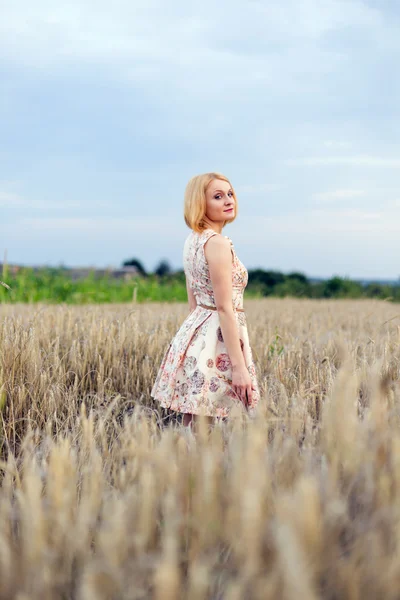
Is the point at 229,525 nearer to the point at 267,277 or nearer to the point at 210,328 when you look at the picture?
the point at 210,328

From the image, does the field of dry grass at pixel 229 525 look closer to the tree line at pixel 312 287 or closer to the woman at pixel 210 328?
the woman at pixel 210 328

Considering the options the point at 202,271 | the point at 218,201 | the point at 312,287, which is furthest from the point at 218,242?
the point at 312,287

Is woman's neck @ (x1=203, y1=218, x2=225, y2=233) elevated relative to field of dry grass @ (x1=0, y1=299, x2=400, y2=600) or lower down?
elevated

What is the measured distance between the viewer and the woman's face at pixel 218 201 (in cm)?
293

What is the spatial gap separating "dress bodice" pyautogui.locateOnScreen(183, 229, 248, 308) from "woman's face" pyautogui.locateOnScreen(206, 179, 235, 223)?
118 mm

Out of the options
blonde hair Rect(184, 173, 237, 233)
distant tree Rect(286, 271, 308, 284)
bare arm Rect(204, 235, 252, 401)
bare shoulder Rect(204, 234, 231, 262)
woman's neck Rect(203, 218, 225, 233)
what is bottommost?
bare arm Rect(204, 235, 252, 401)

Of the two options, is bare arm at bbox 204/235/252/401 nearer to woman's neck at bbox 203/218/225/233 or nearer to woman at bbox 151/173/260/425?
woman at bbox 151/173/260/425

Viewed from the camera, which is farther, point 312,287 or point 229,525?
point 312,287

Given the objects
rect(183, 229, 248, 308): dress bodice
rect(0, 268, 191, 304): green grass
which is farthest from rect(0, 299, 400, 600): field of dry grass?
rect(0, 268, 191, 304): green grass

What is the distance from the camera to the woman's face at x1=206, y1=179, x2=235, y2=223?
293 cm

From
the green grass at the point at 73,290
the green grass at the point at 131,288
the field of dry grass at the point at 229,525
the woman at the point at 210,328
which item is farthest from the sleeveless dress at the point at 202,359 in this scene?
the green grass at the point at 73,290

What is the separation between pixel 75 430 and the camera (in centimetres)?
253

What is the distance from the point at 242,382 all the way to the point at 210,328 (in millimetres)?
324

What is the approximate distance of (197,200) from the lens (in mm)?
2910
